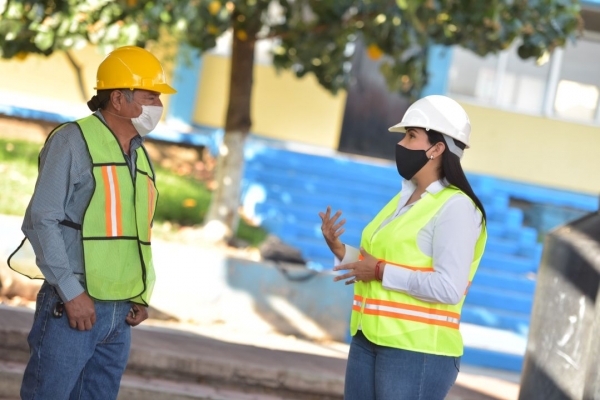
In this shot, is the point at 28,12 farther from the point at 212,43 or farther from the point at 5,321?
the point at 5,321

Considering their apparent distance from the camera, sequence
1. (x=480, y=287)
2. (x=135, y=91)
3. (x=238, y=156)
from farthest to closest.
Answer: (x=480, y=287) → (x=238, y=156) → (x=135, y=91)

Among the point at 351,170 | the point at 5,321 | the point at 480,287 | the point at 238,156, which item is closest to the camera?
the point at 5,321

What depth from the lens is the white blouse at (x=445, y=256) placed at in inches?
121

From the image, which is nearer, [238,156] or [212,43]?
[212,43]

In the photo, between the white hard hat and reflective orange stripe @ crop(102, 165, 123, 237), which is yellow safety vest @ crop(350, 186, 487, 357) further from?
reflective orange stripe @ crop(102, 165, 123, 237)

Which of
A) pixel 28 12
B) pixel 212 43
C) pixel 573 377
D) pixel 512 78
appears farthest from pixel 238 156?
pixel 512 78

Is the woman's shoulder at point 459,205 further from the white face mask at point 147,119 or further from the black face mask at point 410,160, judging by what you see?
the white face mask at point 147,119

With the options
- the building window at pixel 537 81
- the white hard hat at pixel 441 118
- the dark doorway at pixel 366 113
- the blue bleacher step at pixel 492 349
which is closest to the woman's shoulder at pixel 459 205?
the white hard hat at pixel 441 118

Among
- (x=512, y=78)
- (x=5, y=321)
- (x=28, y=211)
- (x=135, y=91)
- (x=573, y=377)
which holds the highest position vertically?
(x=512, y=78)

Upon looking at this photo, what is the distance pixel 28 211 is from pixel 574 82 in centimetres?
1322

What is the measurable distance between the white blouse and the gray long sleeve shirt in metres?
1.09

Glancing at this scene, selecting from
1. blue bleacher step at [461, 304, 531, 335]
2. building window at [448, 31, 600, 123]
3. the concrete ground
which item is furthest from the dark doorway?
the concrete ground

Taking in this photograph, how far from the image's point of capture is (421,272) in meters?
3.12

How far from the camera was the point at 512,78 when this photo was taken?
1485cm
